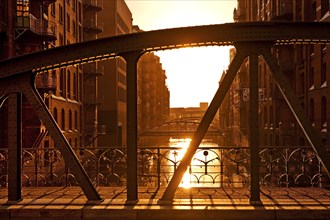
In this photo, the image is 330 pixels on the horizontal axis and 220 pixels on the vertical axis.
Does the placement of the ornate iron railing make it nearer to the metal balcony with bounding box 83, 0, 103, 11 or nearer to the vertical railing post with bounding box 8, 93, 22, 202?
the vertical railing post with bounding box 8, 93, 22, 202

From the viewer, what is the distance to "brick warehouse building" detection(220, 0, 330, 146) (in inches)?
966

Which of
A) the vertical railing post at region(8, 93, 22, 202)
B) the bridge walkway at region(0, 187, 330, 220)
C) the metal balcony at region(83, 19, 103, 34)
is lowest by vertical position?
the bridge walkway at region(0, 187, 330, 220)

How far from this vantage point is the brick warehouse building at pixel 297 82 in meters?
24.5

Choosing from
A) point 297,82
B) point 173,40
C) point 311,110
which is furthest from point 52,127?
point 297,82

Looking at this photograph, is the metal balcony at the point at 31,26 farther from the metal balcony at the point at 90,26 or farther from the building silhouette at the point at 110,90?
the building silhouette at the point at 110,90

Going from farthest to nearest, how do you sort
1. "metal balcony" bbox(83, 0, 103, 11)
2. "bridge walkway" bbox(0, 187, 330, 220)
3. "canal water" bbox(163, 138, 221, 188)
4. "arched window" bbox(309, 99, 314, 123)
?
"metal balcony" bbox(83, 0, 103, 11) < "arched window" bbox(309, 99, 314, 123) < "canal water" bbox(163, 138, 221, 188) < "bridge walkway" bbox(0, 187, 330, 220)

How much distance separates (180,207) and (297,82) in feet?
83.9

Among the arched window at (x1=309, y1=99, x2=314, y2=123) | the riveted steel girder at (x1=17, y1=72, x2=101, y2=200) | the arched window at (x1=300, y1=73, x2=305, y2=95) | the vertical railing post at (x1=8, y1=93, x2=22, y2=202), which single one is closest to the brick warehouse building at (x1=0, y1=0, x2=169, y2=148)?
the vertical railing post at (x1=8, y1=93, x2=22, y2=202)

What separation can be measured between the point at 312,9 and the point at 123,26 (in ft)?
114

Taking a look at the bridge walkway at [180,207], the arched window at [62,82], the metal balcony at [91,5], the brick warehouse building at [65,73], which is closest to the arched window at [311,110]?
the brick warehouse building at [65,73]

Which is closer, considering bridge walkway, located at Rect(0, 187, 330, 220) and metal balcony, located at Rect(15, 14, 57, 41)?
bridge walkway, located at Rect(0, 187, 330, 220)

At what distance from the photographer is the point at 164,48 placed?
709 cm

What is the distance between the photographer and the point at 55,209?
6.95 metres

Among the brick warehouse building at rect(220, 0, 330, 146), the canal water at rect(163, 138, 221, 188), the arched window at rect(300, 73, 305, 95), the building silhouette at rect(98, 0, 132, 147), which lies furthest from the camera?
the building silhouette at rect(98, 0, 132, 147)
